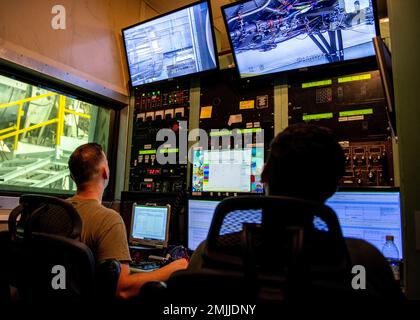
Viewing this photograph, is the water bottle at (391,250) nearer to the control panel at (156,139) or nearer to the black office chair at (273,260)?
the black office chair at (273,260)

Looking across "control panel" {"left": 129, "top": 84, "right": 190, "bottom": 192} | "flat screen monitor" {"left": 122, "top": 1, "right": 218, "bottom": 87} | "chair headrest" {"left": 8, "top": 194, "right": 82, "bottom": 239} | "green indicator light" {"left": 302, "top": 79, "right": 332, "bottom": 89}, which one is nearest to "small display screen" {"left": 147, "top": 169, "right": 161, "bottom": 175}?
"control panel" {"left": 129, "top": 84, "right": 190, "bottom": 192}

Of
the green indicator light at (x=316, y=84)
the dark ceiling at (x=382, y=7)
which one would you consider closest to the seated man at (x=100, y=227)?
the green indicator light at (x=316, y=84)

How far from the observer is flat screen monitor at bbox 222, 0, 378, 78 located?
186 cm

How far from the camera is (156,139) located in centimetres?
276

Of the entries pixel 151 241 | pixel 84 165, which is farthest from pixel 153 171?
pixel 84 165

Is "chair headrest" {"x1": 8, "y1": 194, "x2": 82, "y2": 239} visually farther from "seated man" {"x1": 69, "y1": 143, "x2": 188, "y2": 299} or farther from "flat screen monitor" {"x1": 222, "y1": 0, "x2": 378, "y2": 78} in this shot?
"flat screen monitor" {"x1": 222, "y1": 0, "x2": 378, "y2": 78}

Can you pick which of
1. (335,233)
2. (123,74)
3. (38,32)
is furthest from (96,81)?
(335,233)

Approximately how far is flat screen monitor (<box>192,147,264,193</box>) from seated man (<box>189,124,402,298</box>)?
1.47 m

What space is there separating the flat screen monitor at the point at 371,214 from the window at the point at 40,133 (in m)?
2.14

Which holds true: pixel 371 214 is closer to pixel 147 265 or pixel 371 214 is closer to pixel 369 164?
pixel 369 164

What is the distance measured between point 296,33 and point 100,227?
1654 mm

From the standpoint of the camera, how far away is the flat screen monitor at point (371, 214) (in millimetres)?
1422

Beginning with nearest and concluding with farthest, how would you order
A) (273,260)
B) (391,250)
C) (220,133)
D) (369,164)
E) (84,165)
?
1. (273,260)
2. (391,250)
3. (84,165)
4. (369,164)
5. (220,133)

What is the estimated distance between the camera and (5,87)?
227cm
